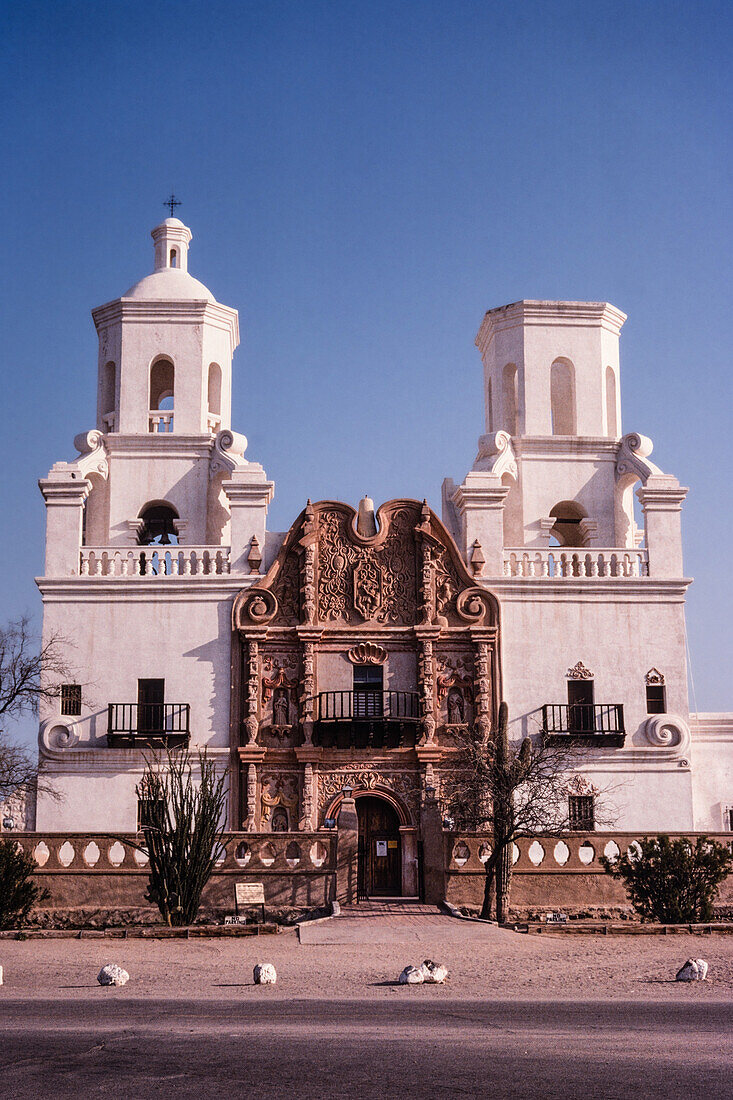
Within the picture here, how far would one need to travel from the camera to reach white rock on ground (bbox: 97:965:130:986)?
56.1 ft

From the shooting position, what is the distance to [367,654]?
114 ft

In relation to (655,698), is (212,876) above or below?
below

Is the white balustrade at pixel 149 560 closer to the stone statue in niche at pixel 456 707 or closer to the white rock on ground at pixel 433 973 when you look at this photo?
Result: the stone statue in niche at pixel 456 707

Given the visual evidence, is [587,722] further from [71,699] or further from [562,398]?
[71,699]

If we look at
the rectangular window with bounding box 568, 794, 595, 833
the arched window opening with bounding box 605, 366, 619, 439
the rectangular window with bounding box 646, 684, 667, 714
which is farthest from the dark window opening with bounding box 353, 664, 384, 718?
the arched window opening with bounding box 605, 366, 619, 439

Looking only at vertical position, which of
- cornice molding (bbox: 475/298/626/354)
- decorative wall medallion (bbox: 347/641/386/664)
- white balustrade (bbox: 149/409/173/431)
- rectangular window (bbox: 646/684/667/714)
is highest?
cornice molding (bbox: 475/298/626/354)

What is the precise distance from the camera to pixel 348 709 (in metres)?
34.2

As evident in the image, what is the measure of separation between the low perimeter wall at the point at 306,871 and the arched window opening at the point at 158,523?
1181 centimetres

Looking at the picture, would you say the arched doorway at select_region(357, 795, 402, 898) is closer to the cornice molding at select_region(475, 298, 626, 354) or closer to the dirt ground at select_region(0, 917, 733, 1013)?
the dirt ground at select_region(0, 917, 733, 1013)

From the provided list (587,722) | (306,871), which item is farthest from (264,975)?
(587,722)

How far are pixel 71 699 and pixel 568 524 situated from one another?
14.7 metres

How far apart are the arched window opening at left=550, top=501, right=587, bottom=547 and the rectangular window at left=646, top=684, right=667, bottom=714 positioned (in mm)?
4957

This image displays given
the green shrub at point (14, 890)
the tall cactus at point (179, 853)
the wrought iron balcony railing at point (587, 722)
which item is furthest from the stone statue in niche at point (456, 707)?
the green shrub at point (14, 890)

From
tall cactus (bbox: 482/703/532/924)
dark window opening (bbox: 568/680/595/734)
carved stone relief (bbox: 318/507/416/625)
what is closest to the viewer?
tall cactus (bbox: 482/703/532/924)
